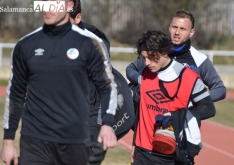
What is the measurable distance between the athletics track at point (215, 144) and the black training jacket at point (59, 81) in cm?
515

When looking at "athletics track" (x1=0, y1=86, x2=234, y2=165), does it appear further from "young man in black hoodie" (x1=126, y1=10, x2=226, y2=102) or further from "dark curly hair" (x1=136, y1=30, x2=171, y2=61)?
"dark curly hair" (x1=136, y1=30, x2=171, y2=61)

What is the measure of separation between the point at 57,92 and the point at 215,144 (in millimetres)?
7223

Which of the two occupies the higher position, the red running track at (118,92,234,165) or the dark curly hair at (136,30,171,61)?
the dark curly hair at (136,30,171,61)

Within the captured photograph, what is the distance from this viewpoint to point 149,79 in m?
5.35

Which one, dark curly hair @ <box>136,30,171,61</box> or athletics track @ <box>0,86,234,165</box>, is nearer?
dark curly hair @ <box>136,30,171,61</box>

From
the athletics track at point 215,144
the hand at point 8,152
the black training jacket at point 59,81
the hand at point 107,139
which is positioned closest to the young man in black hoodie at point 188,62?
the black training jacket at point 59,81

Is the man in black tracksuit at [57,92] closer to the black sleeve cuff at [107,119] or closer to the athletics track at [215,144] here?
the black sleeve cuff at [107,119]

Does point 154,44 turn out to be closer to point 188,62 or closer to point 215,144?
point 188,62

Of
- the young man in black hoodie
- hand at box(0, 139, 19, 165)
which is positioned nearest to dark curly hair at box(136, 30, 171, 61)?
the young man in black hoodie

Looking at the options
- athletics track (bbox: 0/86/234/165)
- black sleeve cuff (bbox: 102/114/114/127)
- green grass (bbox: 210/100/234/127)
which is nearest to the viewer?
black sleeve cuff (bbox: 102/114/114/127)

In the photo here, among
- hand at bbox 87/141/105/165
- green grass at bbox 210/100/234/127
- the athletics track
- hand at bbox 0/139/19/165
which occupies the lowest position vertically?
green grass at bbox 210/100/234/127

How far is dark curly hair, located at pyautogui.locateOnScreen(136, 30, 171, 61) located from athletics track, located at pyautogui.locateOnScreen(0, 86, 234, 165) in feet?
14.6

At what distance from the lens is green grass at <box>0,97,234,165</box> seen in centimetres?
934

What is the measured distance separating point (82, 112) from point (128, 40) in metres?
29.5
